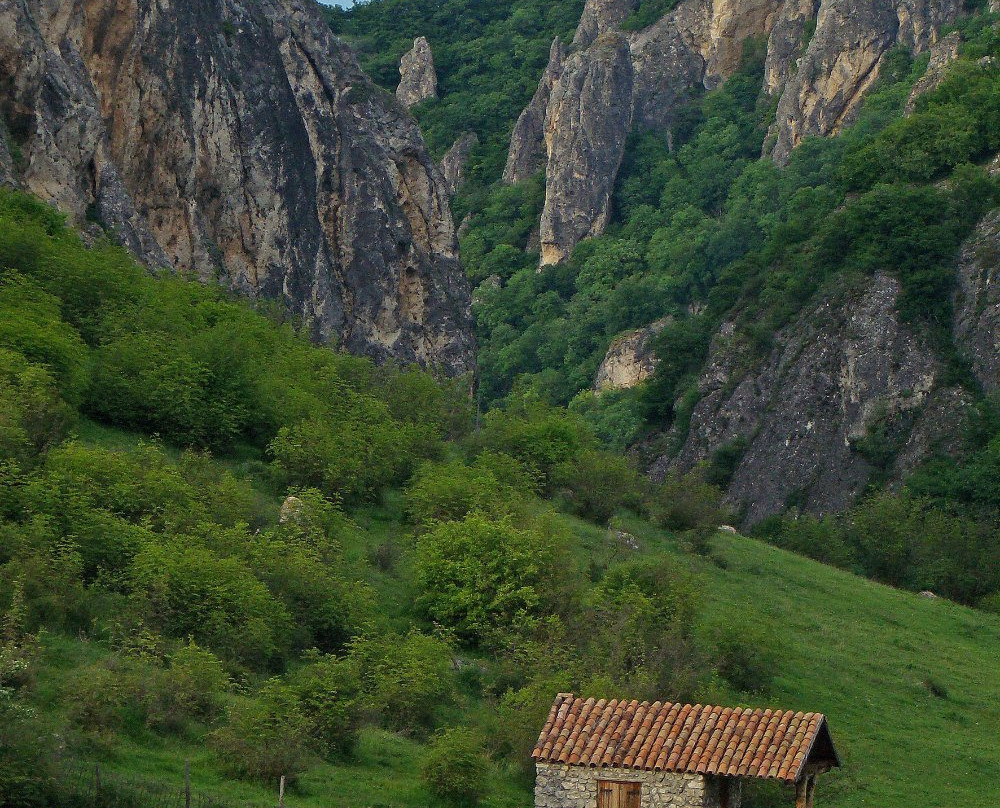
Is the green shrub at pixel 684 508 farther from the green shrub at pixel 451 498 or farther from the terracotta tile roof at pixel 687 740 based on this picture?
the terracotta tile roof at pixel 687 740

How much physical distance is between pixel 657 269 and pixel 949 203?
2511 inches

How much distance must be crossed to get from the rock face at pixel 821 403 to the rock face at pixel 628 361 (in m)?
38.2

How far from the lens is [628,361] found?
516 ft

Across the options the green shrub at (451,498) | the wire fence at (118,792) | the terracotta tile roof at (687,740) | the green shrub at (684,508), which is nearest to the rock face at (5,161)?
the green shrub at (451,498)

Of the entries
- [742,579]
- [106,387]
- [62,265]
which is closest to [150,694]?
[106,387]

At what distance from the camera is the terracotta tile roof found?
27844 millimetres

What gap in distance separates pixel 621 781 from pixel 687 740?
1.22 metres

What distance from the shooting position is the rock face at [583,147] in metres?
188

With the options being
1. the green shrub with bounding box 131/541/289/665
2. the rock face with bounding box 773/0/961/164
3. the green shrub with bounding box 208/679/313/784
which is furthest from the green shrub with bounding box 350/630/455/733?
the rock face with bounding box 773/0/961/164

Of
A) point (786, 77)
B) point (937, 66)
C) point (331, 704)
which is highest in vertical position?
point (786, 77)

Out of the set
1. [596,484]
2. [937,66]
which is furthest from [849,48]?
[596,484]

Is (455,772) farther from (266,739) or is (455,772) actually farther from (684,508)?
(684,508)

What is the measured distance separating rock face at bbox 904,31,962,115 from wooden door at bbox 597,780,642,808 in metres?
108

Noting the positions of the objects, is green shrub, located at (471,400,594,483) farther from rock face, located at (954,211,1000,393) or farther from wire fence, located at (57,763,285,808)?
rock face, located at (954,211,1000,393)
